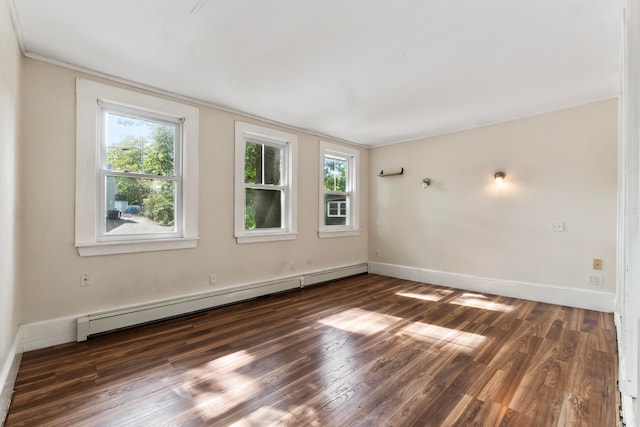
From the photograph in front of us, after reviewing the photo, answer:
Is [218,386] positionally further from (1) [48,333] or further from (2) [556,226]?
(2) [556,226]

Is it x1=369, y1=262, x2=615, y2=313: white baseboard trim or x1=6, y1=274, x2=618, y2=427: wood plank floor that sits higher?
x1=369, y1=262, x2=615, y2=313: white baseboard trim

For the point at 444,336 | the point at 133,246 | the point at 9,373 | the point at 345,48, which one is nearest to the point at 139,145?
the point at 133,246

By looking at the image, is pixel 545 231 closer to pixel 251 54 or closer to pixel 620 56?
pixel 620 56

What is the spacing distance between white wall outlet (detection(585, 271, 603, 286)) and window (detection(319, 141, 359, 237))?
10.7 feet

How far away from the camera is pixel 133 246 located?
3051mm

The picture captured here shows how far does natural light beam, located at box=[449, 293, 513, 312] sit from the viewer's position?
3654 millimetres

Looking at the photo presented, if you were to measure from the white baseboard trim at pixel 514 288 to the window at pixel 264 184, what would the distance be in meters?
2.20

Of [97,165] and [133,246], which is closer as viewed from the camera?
[97,165]

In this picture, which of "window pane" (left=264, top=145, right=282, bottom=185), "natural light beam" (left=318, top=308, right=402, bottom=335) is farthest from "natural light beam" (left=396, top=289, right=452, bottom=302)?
"window pane" (left=264, top=145, right=282, bottom=185)

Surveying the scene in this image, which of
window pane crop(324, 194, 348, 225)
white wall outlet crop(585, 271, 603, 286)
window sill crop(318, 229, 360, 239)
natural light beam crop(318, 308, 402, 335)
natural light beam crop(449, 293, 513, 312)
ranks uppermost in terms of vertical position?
window pane crop(324, 194, 348, 225)

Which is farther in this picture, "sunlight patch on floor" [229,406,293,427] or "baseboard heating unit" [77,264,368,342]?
"baseboard heating unit" [77,264,368,342]

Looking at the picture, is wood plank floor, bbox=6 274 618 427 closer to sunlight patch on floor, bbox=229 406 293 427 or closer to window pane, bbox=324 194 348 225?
sunlight patch on floor, bbox=229 406 293 427

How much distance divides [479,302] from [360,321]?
176cm

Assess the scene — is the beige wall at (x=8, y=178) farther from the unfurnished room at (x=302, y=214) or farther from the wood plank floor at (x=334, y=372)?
the wood plank floor at (x=334, y=372)
